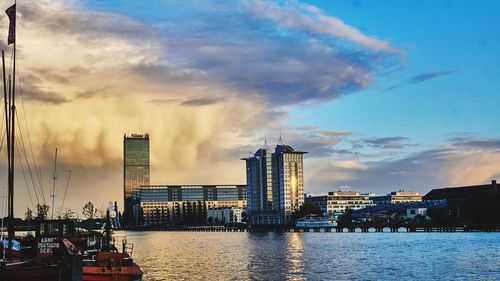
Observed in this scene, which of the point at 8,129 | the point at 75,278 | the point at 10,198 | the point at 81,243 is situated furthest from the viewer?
the point at 81,243

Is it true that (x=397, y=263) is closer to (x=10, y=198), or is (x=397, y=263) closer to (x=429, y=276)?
(x=429, y=276)

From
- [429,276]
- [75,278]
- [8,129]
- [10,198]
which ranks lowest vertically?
[429,276]

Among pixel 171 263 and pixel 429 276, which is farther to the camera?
pixel 171 263

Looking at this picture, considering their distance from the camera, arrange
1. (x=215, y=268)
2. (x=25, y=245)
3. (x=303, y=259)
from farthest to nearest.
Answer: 1. (x=303, y=259)
2. (x=215, y=268)
3. (x=25, y=245)

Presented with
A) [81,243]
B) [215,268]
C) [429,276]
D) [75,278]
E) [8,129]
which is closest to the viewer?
[75,278]

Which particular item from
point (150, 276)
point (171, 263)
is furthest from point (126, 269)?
point (171, 263)

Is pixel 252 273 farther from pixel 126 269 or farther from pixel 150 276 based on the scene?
pixel 126 269

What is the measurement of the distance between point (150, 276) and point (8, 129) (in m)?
39.5

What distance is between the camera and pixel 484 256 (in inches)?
4668

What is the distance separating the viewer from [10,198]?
54.9 m

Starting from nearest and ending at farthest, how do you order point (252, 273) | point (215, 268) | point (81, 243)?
1. point (81, 243)
2. point (252, 273)
3. point (215, 268)

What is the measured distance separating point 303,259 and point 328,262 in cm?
959

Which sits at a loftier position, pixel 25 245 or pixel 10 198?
pixel 10 198

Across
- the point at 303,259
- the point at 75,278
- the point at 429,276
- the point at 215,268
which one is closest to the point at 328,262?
the point at 303,259
